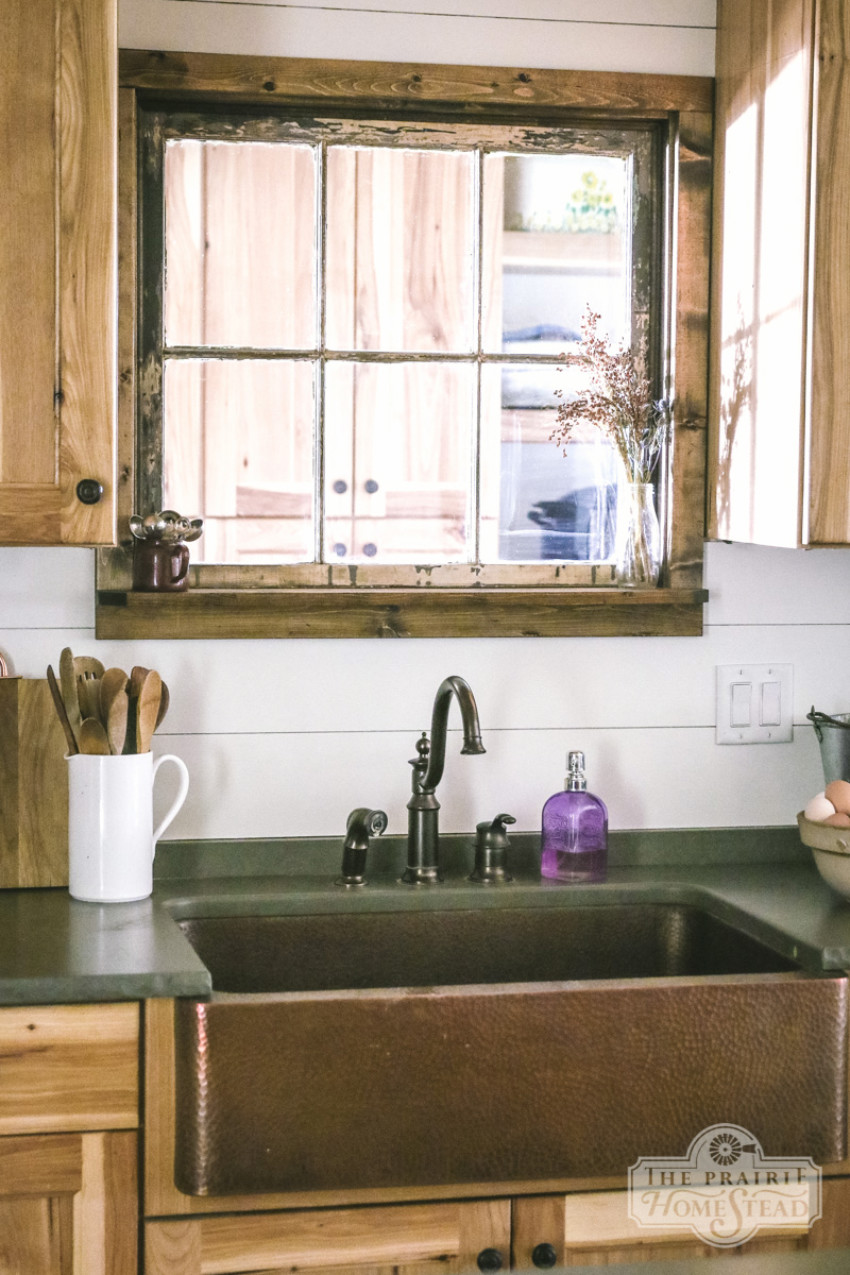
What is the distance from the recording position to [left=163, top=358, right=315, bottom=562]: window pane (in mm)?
2078

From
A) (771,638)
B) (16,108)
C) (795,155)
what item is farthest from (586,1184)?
(16,108)

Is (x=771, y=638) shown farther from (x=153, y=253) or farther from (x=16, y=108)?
(x=16, y=108)

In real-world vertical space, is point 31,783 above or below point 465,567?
below

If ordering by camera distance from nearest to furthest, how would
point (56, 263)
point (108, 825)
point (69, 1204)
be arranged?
point (69, 1204) → point (56, 263) → point (108, 825)

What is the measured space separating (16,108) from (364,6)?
2.10 ft

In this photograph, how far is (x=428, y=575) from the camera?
214 centimetres

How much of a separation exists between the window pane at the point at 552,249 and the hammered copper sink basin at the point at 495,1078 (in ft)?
3.49

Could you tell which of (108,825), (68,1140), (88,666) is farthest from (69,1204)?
(88,666)

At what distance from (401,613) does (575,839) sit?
1.41ft

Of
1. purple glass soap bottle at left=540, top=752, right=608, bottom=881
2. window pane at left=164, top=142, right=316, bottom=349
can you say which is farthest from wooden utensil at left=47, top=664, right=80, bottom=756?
purple glass soap bottle at left=540, top=752, right=608, bottom=881

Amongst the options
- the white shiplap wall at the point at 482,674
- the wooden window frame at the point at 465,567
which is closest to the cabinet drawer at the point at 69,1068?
the white shiplap wall at the point at 482,674

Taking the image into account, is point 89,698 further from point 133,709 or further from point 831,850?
point 831,850

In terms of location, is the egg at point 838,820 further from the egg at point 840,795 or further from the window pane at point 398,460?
the window pane at point 398,460

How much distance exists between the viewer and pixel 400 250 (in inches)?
83.0
